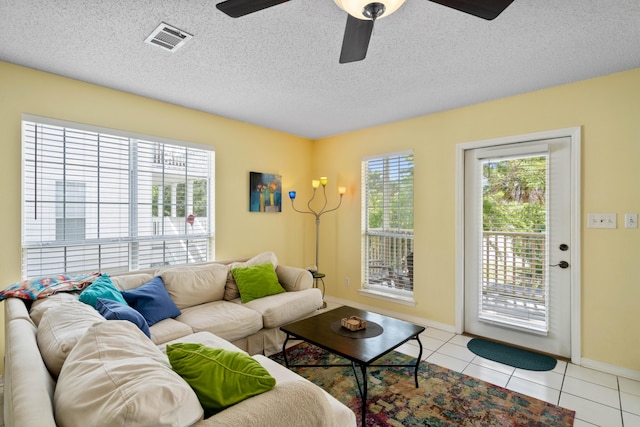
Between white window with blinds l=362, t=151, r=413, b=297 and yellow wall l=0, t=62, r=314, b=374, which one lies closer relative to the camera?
yellow wall l=0, t=62, r=314, b=374

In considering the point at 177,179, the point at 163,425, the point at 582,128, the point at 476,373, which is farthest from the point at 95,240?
the point at 582,128

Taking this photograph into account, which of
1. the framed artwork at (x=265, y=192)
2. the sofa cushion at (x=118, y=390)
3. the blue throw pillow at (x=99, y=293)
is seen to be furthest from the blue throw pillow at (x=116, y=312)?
the framed artwork at (x=265, y=192)

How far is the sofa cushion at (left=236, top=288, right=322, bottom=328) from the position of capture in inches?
114

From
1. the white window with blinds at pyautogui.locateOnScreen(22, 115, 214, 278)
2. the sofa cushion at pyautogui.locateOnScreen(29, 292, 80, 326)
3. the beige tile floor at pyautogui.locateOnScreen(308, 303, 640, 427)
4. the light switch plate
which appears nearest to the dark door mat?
the beige tile floor at pyautogui.locateOnScreen(308, 303, 640, 427)

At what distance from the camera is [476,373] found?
262cm

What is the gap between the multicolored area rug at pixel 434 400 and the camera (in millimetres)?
2029

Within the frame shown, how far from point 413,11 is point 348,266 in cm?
331

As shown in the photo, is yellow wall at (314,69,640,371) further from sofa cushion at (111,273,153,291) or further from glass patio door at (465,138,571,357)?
sofa cushion at (111,273,153,291)

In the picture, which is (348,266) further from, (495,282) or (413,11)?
(413,11)

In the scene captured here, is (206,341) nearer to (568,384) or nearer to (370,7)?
(370,7)

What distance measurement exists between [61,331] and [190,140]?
8.26 feet

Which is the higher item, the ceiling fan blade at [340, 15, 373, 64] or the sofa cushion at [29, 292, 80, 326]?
the ceiling fan blade at [340, 15, 373, 64]

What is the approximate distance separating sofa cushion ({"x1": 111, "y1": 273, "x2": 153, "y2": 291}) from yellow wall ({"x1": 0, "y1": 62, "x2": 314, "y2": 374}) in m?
0.72

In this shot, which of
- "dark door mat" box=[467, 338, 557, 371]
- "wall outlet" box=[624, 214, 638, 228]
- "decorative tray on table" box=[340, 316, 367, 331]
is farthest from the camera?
"dark door mat" box=[467, 338, 557, 371]
